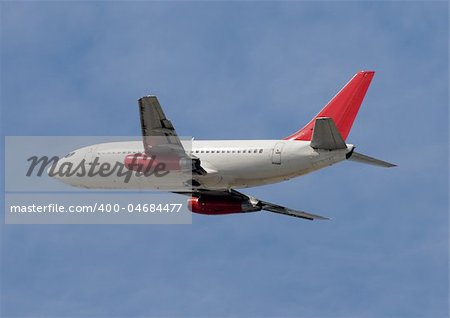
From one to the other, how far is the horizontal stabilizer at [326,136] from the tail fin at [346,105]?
3.56m

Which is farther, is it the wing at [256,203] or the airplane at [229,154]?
the wing at [256,203]

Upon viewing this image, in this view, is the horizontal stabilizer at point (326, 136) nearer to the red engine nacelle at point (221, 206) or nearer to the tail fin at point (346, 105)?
the tail fin at point (346, 105)

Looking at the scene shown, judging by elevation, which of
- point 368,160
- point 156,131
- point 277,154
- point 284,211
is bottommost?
point 368,160

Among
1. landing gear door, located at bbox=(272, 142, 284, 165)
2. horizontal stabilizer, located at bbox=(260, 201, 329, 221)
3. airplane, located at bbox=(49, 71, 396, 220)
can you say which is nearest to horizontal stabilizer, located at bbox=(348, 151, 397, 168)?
airplane, located at bbox=(49, 71, 396, 220)

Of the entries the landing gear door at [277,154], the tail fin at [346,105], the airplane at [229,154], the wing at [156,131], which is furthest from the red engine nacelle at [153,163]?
the tail fin at [346,105]

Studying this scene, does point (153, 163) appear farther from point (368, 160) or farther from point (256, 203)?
point (368, 160)

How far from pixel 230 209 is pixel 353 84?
1070cm

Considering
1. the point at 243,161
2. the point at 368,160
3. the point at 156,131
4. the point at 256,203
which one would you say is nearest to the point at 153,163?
the point at 156,131

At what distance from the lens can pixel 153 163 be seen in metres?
54.5

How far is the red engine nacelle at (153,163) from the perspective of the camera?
53.7m

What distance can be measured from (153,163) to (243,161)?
4766mm

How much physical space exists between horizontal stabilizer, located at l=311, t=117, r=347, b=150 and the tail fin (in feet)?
11.7

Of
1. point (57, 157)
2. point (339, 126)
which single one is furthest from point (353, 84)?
point (57, 157)

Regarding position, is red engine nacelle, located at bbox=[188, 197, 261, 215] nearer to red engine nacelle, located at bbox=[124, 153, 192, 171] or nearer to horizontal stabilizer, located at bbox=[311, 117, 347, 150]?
red engine nacelle, located at bbox=[124, 153, 192, 171]
